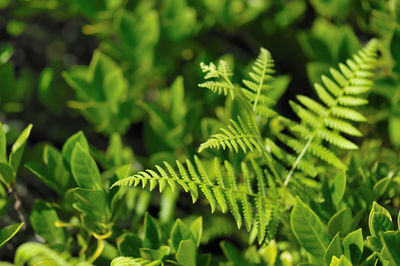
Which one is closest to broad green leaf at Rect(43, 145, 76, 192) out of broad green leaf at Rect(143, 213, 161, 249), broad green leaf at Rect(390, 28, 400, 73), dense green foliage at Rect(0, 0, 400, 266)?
dense green foliage at Rect(0, 0, 400, 266)

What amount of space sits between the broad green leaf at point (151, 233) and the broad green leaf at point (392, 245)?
47cm

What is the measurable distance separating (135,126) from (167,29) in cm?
56

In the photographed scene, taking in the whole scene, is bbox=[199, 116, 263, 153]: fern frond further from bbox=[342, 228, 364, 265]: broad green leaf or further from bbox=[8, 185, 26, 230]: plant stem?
bbox=[8, 185, 26, 230]: plant stem

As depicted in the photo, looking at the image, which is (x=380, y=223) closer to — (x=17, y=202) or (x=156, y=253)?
(x=156, y=253)

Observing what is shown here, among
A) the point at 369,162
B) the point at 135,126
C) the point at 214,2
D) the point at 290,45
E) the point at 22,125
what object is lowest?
the point at 135,126

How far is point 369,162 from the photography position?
3.64 feet

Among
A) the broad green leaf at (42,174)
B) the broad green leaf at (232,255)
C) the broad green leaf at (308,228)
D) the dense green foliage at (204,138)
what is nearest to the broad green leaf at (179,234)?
the dense green foliage at (204,138)

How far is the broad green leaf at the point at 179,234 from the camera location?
0.88m

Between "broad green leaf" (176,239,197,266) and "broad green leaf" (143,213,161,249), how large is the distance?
4.2 inches

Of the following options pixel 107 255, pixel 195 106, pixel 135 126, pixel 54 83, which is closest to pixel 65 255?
pixel 107 255

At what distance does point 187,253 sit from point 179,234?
0.21ft

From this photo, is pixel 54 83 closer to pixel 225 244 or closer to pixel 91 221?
pixel 91 221

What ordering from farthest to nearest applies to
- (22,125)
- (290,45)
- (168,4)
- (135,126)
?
(135,126) → (290,45) → (22,125) → (168,4)

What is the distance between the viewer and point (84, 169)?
2.99 feet
